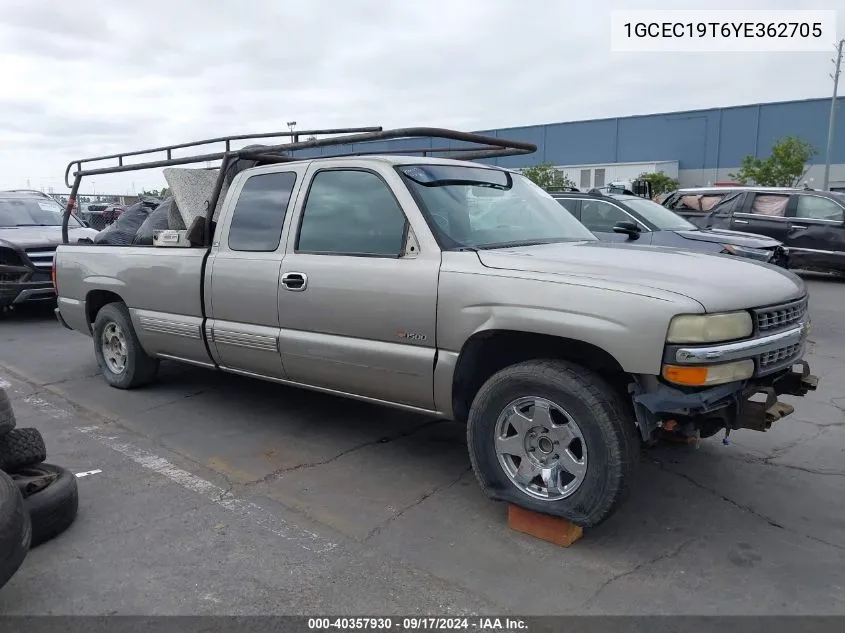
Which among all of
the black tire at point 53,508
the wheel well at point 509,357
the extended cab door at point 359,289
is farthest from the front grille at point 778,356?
the black tire at point 53,508

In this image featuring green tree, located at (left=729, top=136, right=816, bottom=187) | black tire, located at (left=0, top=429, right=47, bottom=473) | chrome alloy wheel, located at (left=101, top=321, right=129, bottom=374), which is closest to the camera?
black tire, located at (left=0, top=429, right=47, bottom=473)

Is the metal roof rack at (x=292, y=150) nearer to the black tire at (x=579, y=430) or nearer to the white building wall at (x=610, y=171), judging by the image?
the black tire at (x=579, y=430)

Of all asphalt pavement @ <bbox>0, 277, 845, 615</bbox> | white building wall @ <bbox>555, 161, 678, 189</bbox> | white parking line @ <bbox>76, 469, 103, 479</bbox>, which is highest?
white building wall @ <bbox>555, 161, 678, 189</bbox>

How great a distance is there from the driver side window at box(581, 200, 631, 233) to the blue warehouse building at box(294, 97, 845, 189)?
109 ft

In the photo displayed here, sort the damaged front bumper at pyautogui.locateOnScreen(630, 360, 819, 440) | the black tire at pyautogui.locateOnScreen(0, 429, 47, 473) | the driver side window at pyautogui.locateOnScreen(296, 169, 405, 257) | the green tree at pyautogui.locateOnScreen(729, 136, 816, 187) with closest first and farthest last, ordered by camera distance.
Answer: the damaged front bumper at pyautogui.locateOnScreen(630, 360, 819, 440), the black tire at pyautogui.locateOnScreen(0, 429, 47, 473), the driver side window at pyautogui.locateOnScreen(296, 169, 405, 257), the green tree at pyautogui.locateOnScreen(729, 136, 816, 187)

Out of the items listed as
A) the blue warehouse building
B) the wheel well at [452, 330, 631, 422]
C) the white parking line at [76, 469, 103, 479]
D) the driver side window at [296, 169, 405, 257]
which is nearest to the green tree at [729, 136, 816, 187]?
the blue warehouse building

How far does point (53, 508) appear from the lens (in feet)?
11.1

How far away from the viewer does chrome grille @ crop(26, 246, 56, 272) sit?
9.45 m

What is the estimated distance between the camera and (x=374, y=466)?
14.2 ft

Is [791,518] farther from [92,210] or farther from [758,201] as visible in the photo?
[92,210]

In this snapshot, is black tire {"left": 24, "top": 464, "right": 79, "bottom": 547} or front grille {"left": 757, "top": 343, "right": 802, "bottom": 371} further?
black tire {"left": 24, "top": 464, "right": 79, "bottom": 547}

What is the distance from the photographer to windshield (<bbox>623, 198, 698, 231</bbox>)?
9406 mm

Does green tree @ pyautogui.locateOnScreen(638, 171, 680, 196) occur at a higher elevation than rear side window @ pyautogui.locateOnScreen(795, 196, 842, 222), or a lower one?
higher

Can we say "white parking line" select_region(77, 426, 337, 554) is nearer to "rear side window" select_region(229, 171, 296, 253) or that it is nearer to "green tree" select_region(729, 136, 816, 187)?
"rear side window" select_region(229, 171, 296, 253)
